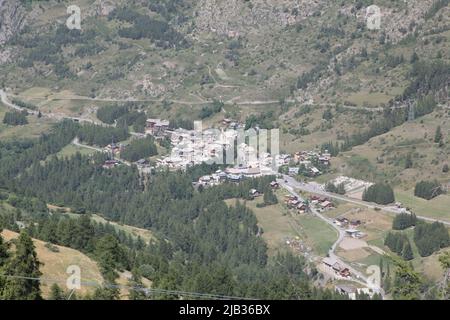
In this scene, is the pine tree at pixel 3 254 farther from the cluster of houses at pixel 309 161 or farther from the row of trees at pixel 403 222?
the cluster of houses at pixel 309 161

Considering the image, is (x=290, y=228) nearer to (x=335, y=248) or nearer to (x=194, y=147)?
(x=335, y=248)

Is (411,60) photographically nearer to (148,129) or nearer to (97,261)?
(148,129)

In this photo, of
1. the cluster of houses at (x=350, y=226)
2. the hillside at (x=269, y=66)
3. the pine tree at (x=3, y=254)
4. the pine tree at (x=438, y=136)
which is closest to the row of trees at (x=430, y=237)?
the cluster of houses at (x=350, y=226)

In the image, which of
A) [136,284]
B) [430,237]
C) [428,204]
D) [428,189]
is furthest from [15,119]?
[136,284]

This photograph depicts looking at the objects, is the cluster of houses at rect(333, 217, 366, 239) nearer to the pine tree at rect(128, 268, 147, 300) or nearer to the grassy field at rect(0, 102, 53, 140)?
the pine tree at rect(128, 268, 147, 300)

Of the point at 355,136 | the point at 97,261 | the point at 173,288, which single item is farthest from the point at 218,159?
the point at 173,288

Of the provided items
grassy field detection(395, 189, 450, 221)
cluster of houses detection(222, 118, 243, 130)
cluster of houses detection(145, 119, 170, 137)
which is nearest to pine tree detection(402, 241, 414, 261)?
grassy field detection(395, 189, 450, 221)
